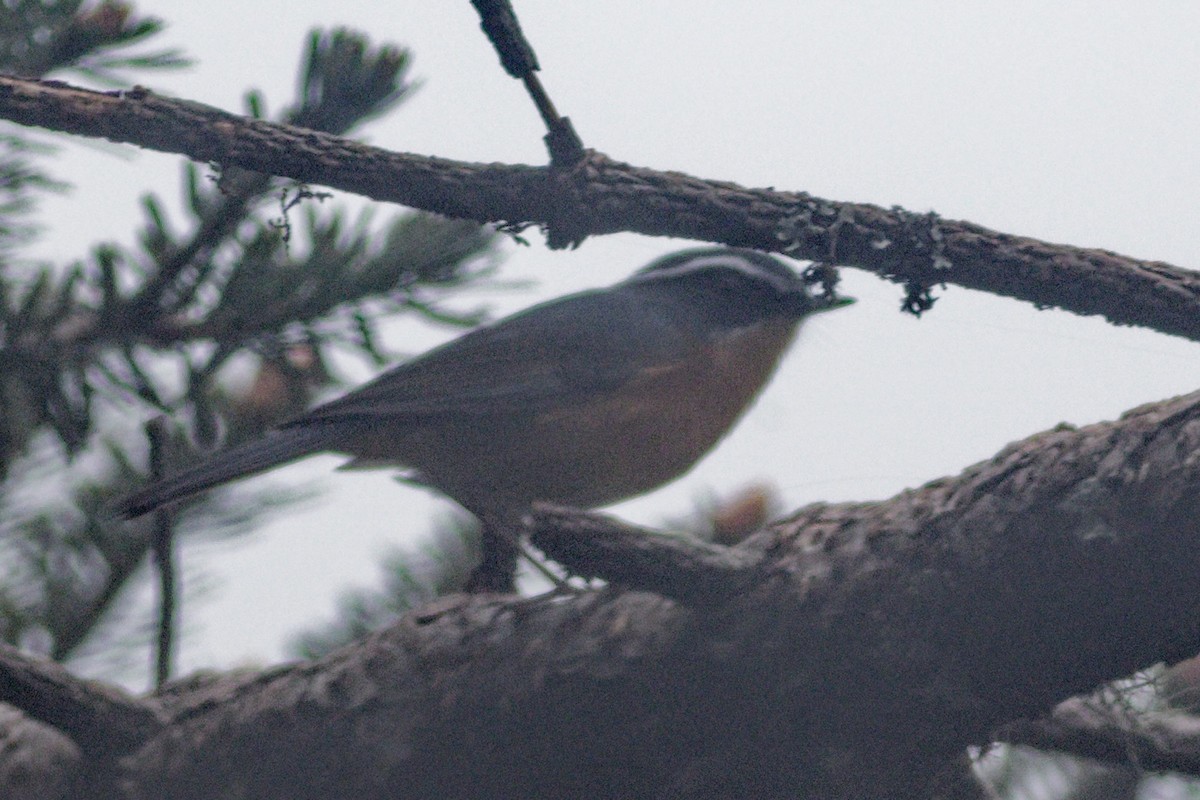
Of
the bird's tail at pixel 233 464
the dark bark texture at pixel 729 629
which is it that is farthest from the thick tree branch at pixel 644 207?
the bird's tail at pixel 233 464

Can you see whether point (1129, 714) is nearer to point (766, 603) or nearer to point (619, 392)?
point (766, 603)

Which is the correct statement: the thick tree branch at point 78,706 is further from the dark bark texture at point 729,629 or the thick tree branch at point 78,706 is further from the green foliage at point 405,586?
the green foliage at point 405,586

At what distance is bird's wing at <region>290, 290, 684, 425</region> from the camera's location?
3092mm

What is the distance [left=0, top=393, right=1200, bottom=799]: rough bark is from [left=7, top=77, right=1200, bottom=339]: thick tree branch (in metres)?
0.37

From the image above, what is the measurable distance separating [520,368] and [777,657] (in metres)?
1.53

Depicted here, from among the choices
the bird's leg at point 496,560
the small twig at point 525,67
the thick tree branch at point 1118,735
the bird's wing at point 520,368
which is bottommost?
the thick tree branch at point 1118,735

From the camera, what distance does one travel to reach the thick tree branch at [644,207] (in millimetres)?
2012

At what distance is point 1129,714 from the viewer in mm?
2332

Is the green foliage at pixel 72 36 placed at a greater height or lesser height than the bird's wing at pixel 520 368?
greater

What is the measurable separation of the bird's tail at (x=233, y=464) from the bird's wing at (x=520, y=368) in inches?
1.8

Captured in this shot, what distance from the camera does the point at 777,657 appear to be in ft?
5.90

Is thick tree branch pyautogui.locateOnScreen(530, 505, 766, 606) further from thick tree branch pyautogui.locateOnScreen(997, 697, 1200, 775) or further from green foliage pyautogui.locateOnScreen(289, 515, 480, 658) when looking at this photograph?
green foliage pyautogui.locateOnScreen(289, 515, 480, 658)

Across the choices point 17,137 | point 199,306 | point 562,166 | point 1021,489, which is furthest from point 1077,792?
point 17,137

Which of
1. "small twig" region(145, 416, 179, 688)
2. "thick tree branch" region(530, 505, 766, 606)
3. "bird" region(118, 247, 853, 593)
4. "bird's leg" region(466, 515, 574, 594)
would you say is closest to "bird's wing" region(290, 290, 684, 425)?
"bird" region(118, 247, 853, 593)
